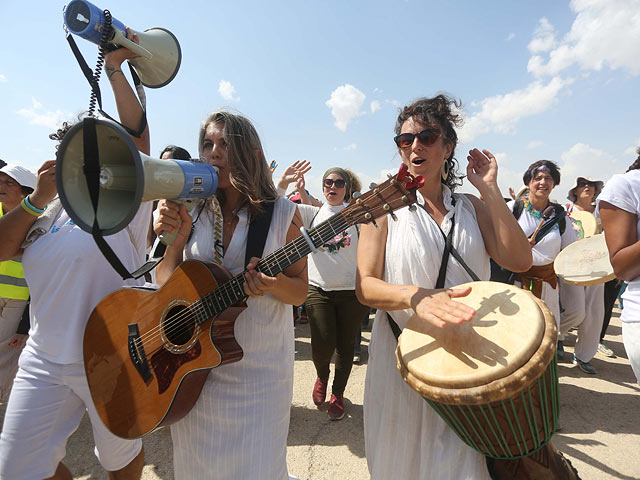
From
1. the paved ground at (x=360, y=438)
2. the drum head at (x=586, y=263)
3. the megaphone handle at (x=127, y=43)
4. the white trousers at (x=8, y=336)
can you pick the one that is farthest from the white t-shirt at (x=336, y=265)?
the white trousers at (x=8, y=336)

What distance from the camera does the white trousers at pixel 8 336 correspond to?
2.97m

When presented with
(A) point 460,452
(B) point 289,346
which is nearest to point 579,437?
(A) point 460,452

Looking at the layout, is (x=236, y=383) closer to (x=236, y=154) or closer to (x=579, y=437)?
(x=236, y=154)

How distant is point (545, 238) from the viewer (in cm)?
387

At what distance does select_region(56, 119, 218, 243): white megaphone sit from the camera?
4.14ft

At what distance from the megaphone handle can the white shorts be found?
1778 millimetres

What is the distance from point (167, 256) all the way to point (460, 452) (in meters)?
1.82

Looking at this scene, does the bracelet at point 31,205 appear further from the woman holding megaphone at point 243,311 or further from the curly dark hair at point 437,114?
the curly dark hair at point 437,114

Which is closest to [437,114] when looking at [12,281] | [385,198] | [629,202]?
[385,198]

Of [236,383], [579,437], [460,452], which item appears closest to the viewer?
[460,452]

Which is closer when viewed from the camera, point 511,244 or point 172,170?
point 172,170

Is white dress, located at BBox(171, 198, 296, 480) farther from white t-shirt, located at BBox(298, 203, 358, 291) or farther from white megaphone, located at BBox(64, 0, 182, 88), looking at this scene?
white t-shirt, located at BBox(298, 203, 358, 291)

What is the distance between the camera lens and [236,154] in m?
1.95

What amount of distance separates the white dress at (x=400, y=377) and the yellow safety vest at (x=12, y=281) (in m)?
3.14
